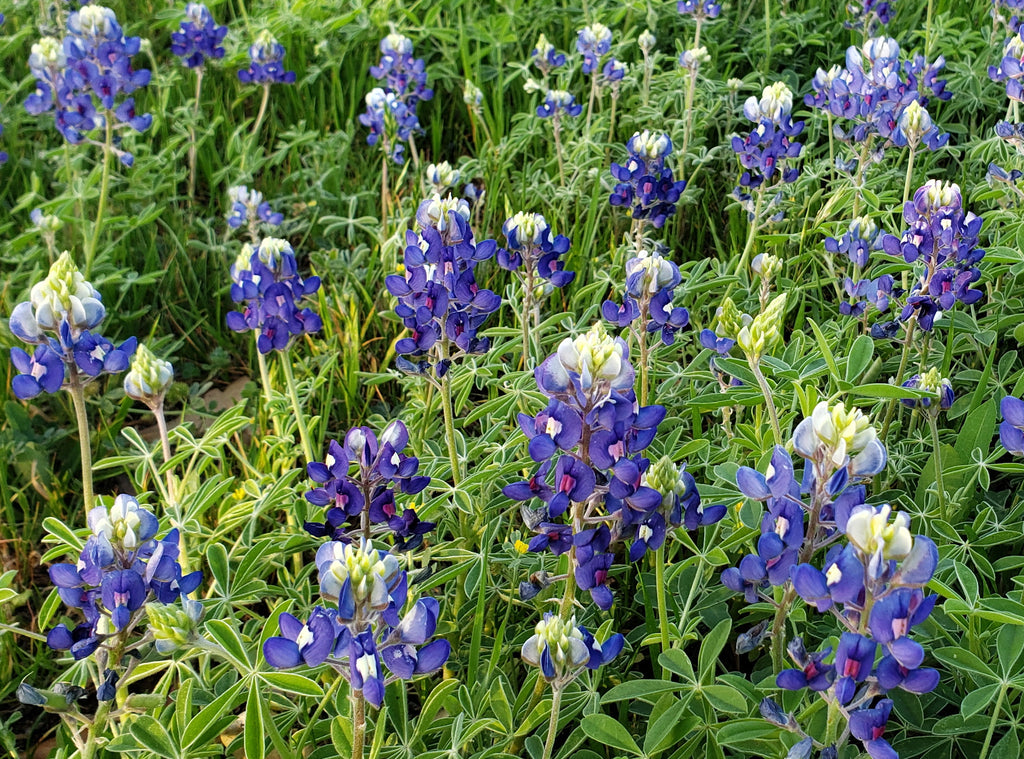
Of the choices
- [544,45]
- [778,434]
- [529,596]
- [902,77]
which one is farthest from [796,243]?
[529,596]

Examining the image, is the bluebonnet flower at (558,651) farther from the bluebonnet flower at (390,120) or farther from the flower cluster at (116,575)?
the bluebonnet flower at (390,120)

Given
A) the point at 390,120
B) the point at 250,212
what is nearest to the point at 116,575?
the point at 250,212

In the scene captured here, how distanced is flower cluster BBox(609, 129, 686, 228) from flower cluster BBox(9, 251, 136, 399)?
4.79ft

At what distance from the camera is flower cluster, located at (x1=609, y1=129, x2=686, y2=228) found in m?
2.87

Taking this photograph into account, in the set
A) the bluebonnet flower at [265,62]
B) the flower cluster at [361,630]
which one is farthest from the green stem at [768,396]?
the bluebonnet flower at [265,62]

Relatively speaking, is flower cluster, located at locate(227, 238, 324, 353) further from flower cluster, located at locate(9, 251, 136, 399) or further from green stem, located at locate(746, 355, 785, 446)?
green stem, located at locate(746, 355, 785, 446)

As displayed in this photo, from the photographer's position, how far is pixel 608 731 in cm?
166

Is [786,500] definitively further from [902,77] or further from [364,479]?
[902,77]

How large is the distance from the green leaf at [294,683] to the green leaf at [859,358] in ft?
4.01

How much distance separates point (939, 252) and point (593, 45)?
1.98 meters

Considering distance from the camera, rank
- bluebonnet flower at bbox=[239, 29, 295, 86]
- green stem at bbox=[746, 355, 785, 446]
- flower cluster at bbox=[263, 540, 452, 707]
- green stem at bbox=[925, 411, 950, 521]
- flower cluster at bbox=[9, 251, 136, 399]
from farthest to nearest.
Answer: bluebonnet flower at bbox=[239, 29, 295, 86], flower cluster at bbox=[9, 251, 136, 399], green stem at bbox=[925, 411, 950, 521], green stem at bbox=[746, 355, 785, 446], flower cluster at bbox=[263, 540, 452, 707]

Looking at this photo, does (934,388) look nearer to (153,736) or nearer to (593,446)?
(593,446)

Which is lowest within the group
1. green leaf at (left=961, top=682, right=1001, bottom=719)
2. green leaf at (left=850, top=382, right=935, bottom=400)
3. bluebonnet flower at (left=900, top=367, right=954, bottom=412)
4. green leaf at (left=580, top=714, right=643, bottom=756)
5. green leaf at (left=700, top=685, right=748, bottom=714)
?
green leaf at (left=580, top=714, right=643, bottom=756)

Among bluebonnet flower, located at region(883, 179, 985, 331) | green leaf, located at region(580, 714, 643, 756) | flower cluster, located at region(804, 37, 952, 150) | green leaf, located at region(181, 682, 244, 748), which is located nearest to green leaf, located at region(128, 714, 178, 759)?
green leaf, located at region(181, 682, 244, 748)
